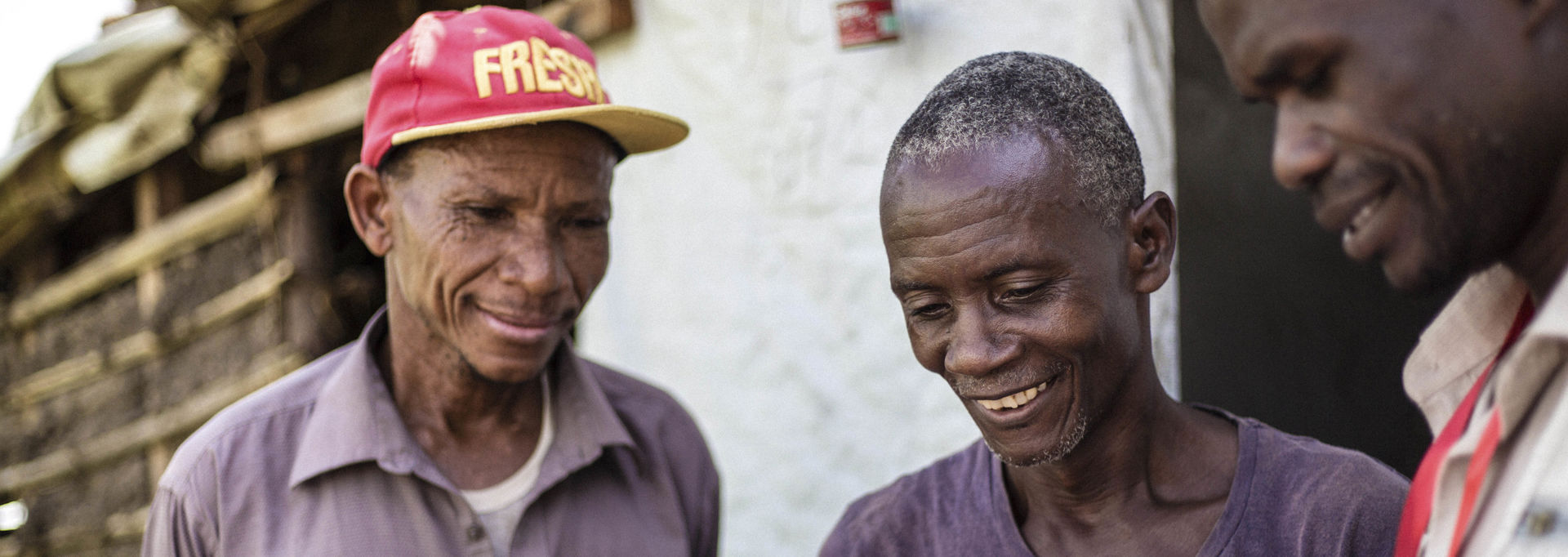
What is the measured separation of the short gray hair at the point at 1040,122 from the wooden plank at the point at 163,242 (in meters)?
4.00

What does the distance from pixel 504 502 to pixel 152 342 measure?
4.01 m

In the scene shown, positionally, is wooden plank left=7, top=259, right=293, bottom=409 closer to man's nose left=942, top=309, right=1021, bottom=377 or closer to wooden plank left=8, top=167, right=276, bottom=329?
wooden plank left=8, top=167, right=276, bottom=329

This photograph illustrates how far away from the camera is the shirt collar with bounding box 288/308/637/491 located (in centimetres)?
217

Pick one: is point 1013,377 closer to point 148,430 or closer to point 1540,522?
point 1540,522

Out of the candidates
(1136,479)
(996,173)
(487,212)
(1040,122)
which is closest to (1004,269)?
(996,173)

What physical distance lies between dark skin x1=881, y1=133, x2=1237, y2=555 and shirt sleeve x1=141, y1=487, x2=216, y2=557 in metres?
1.40

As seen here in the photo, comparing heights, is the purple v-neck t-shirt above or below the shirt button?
below

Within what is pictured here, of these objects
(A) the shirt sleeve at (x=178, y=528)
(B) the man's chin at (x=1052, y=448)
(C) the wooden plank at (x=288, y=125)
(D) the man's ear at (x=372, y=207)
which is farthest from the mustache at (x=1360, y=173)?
(C) the wooden plank at (x=288, y=125)

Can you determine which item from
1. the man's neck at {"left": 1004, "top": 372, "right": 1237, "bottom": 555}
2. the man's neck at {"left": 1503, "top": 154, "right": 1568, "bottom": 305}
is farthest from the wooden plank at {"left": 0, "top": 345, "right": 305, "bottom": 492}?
the man's neck at {"left": 1503, "top": 154, "right": 1568, "bottom": 305}

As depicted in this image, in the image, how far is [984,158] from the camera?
1705 mm

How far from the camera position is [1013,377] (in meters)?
1.70

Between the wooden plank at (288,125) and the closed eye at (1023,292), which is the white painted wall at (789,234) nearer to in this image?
the closed eye at (1023,292)

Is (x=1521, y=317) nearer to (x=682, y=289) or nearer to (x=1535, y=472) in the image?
(x=1535, y=472)

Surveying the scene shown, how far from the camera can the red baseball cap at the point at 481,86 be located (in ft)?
7.13
